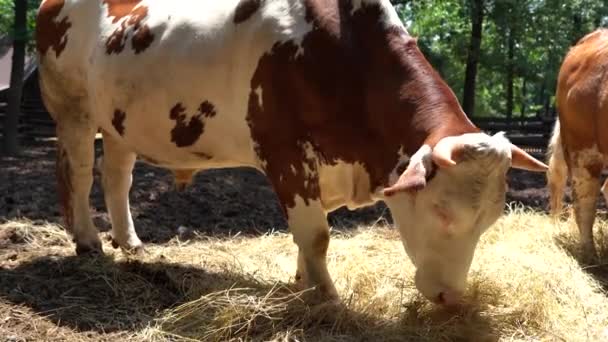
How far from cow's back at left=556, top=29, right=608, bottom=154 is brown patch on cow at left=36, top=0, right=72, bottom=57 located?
12.8 feet

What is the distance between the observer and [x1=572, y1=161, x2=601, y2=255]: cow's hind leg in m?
5.75

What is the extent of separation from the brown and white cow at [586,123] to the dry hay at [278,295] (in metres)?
0.38

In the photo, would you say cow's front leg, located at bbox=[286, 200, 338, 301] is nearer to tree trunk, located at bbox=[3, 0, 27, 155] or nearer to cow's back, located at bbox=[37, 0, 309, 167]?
cow's back, located at bbox=[37, 0, 309, 167]

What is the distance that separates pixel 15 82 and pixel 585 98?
9.73m

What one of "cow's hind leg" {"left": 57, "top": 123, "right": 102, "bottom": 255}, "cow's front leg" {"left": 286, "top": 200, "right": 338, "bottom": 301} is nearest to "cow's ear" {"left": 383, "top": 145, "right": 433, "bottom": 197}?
"cow's front leg" {"left": 286, "top": 200, "right": 338, "bottom": 301}

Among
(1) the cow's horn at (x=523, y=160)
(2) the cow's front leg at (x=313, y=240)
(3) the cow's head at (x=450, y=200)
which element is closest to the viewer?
(3) the cow's head at (x=450, y=200)

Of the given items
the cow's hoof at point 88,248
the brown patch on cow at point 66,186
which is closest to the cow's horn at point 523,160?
the cow's hoof at point 88,248

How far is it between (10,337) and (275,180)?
5.19ft

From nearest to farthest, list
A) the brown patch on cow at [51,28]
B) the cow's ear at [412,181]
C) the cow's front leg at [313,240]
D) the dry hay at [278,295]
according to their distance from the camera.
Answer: the cow's ear at [412,181]
the dry hay at [278,295]
the cow's front leg at [313,240]
the brown patch on cow at [51,28]

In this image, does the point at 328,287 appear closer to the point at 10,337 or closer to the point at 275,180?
the point at 275,180

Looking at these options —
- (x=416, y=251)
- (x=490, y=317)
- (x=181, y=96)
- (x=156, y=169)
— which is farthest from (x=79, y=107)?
(x=156, y=169)

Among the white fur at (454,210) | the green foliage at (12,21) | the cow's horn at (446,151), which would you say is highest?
the green foliage at (12,21)

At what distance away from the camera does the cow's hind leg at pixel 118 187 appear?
5492 mm

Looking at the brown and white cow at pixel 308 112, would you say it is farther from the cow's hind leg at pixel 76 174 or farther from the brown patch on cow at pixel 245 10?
the cow's hind leg at pixel 76 174
